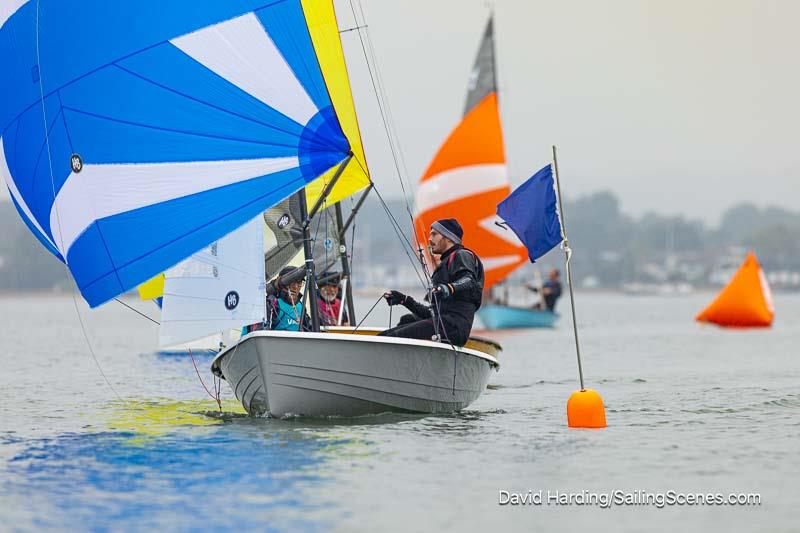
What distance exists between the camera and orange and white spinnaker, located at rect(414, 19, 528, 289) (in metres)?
38.3

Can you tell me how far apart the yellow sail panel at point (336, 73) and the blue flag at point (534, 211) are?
1588mm

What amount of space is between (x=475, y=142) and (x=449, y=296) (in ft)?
86.8

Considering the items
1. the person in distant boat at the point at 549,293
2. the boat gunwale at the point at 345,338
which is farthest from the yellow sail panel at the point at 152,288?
the person in distant boat at the point at 549,293

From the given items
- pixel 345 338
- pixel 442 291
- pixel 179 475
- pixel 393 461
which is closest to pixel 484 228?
pixel 442 291

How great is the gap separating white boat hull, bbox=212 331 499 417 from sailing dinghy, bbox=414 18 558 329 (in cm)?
2397

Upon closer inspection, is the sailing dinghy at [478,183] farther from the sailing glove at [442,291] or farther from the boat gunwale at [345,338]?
the boat gunwale at [345,338]

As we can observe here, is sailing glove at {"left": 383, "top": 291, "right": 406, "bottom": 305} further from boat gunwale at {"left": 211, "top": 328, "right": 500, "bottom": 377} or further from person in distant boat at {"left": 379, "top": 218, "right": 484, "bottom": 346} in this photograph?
boat gunwale at {"left": 211, "top": 328, "right": 500, "bottom": 377}

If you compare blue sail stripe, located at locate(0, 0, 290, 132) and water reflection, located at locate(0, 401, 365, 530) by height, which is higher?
blue sail stripe, located at locate(0, 0, 290, 132)

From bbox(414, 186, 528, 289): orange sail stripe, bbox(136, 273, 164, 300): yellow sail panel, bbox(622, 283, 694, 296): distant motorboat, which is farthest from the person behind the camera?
bbox(622, 283, 694, 296): distant motorboat

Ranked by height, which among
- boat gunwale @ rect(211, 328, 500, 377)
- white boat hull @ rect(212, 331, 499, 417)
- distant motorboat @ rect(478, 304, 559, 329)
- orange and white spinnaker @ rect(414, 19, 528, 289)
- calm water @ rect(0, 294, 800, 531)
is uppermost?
orange and white spinnaker @ rect(414, 19, 528, 289)

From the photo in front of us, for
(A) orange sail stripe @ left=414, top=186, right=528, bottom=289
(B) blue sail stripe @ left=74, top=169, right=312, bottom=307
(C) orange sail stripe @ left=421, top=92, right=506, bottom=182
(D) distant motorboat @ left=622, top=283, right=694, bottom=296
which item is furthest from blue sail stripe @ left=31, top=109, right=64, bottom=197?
(D) distant motorboat @ left=622, top=283, right=694, bottom=296

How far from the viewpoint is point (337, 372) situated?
12.6 m

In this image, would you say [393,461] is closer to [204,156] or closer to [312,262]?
[312,262]

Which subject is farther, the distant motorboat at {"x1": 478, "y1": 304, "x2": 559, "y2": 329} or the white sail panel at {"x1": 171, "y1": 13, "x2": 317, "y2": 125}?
the distant motorboat at {"x1": 478, "y1": 304, "x2": 559, "y2": 329}
